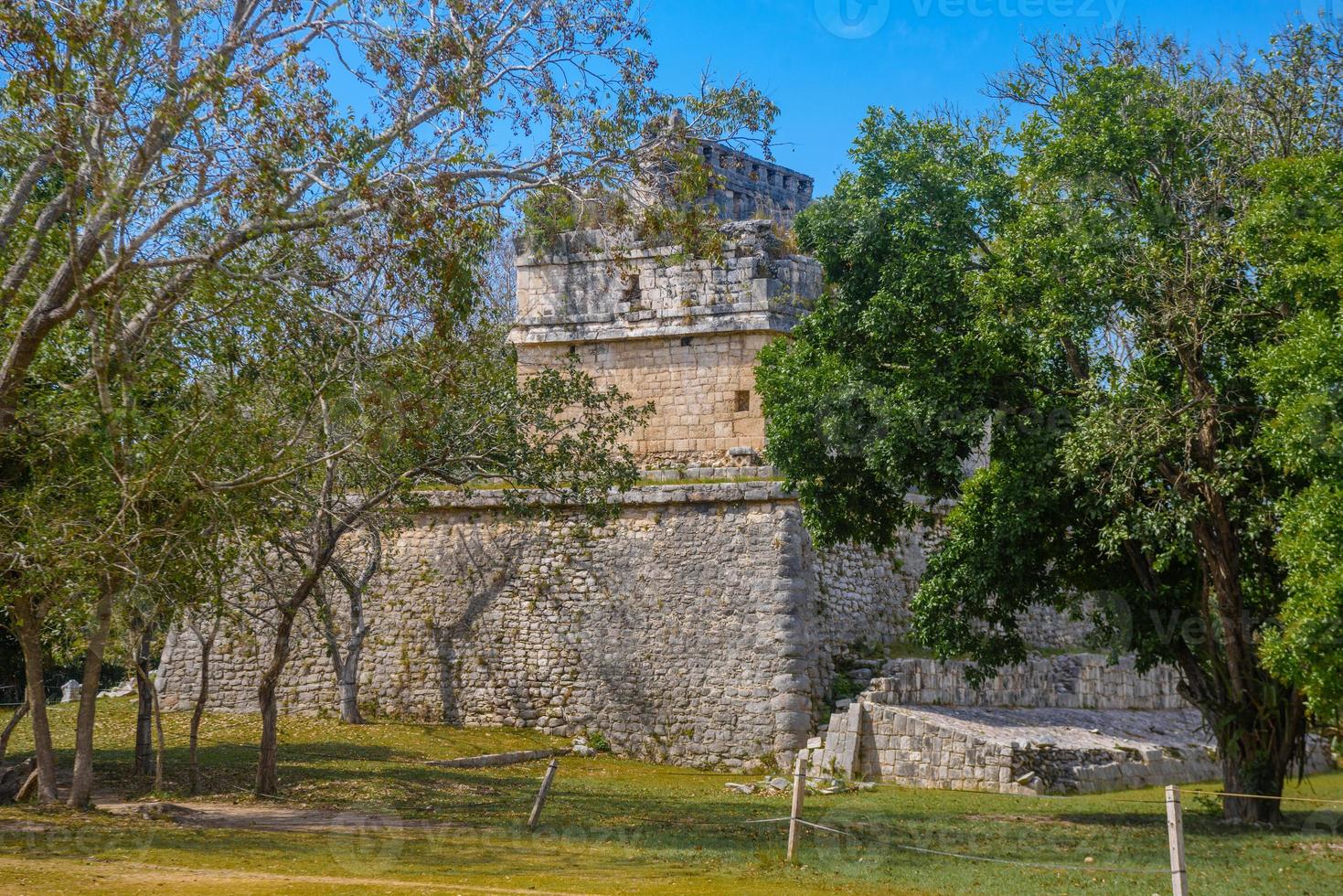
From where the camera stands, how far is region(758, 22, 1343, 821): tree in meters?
11.9

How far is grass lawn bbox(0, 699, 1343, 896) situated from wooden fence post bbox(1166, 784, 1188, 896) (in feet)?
4.32

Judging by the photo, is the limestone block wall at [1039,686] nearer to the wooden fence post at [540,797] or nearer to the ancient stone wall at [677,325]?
the ancient stone wall at [677,325]

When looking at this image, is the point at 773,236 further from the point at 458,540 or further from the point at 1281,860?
the point at 1281,860

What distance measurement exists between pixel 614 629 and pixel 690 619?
126cm

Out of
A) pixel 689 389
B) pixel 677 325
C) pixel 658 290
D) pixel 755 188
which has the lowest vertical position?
pixel 689 389

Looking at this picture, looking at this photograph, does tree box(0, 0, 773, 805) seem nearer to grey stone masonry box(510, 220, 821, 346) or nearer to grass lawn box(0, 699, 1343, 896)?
grass lawn box(0, 699, 1343, 896)

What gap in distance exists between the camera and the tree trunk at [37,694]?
12133 mm

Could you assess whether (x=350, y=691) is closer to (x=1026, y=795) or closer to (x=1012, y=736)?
(x=1012, y=736)

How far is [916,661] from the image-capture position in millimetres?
18625

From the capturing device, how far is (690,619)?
19.1m

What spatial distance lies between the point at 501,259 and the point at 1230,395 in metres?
24.7

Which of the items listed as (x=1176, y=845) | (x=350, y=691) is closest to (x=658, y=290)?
(x=350, y=691)

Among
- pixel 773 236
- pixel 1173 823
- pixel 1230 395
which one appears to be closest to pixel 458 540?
pixel 773 236

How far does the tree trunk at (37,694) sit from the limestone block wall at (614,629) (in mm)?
6412
